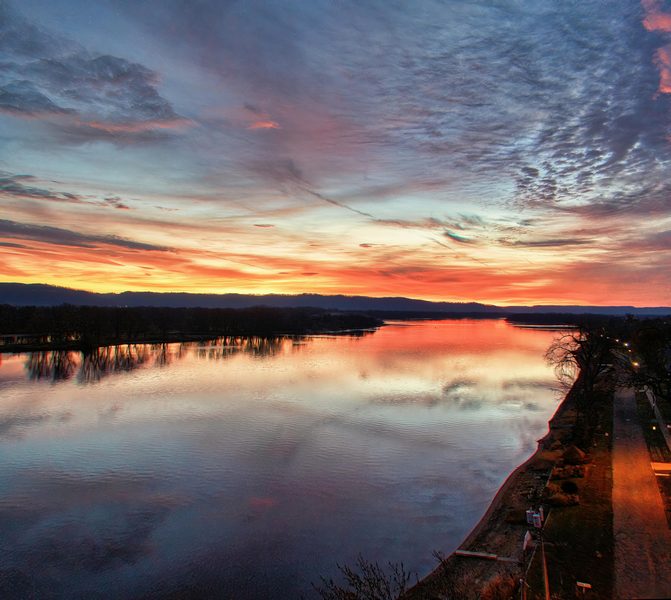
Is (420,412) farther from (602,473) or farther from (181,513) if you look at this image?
(181,513)

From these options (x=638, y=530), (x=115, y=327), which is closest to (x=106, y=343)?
(x=115, y=327)

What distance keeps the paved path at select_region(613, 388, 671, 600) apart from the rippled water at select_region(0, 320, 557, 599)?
13.8 ft

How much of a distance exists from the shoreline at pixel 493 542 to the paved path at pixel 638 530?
2.41 metres

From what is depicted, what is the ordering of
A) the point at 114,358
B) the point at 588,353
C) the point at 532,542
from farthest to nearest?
the point at 114,358 → the point at 588,353 → the point at 532,542

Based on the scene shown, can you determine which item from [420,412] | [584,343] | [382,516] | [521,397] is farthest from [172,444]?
[521,397]

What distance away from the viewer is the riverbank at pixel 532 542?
10.8 metres

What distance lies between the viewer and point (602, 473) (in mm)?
17578

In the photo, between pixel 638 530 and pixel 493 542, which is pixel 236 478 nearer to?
pixel 493 542

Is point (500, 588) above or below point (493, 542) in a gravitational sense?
above

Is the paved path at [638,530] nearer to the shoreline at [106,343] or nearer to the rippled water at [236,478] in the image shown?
the rippled water at [236,478]

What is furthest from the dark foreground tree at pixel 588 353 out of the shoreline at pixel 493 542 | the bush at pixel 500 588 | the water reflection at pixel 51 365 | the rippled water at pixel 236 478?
the water reflection at pixel 51 365

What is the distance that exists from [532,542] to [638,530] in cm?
297

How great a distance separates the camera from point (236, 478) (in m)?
18.4

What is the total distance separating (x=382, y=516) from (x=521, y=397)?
24960 mm
